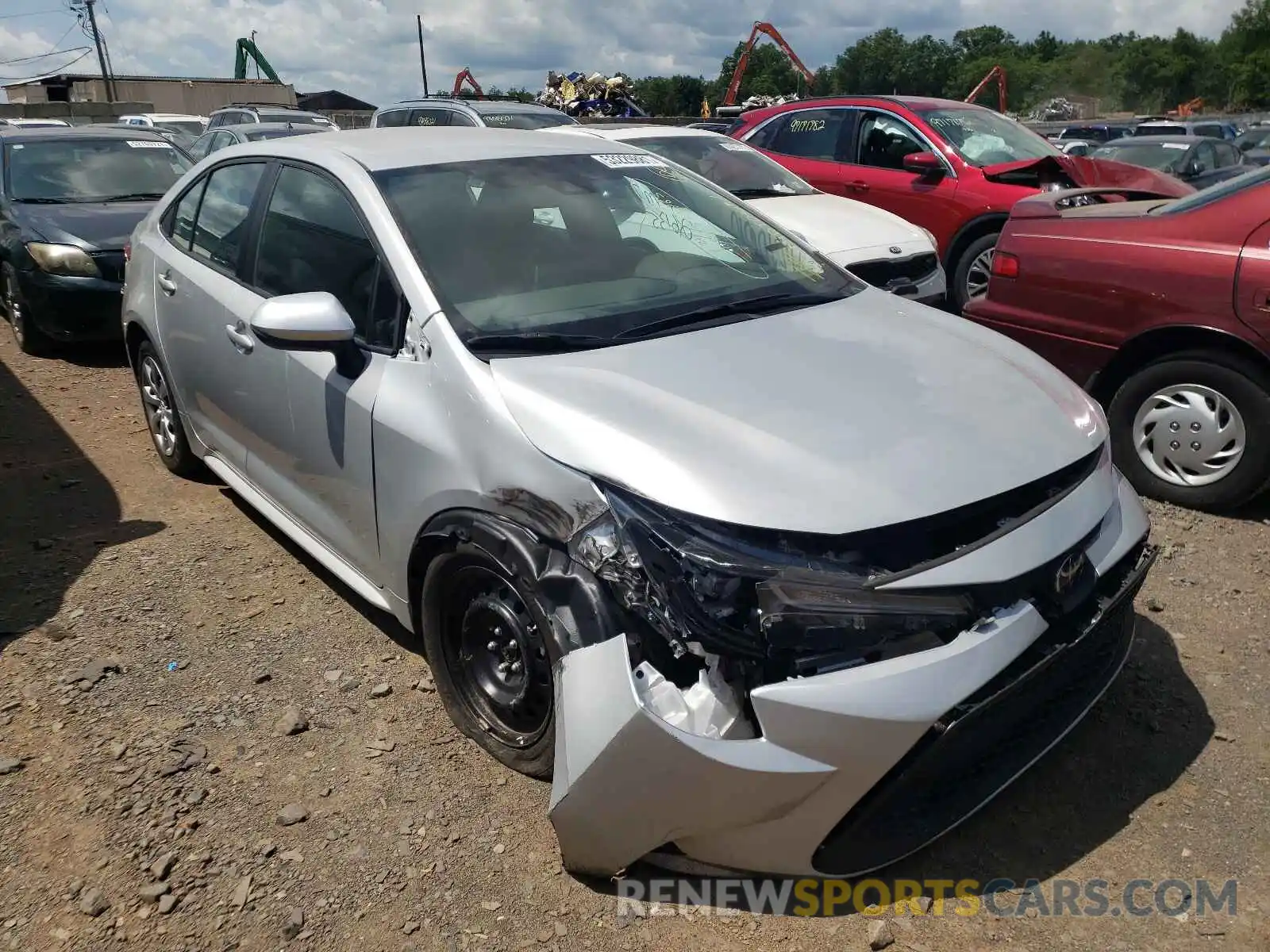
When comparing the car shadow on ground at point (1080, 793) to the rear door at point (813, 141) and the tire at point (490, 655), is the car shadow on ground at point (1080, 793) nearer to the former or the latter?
the tire at point (490, 655)

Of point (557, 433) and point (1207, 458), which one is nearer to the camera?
point (557, 433)

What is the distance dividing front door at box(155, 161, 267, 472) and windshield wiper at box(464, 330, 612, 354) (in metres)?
1.35

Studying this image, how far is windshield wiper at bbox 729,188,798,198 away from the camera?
7422mm

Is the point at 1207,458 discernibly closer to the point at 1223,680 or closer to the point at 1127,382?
the point at 1127,382

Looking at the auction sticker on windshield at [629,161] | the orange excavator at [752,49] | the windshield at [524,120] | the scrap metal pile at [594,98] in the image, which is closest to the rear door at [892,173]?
the windshield at [524,120]

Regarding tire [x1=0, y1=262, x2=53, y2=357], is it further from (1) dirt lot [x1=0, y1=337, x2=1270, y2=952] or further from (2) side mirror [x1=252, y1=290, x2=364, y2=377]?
(2) side mirror [x1=252, y1=290, x2=364, y2=377]

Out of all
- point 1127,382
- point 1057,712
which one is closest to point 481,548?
point 1057,712

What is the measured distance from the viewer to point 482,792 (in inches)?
109

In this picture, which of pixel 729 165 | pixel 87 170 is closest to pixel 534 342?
pixel 729 165

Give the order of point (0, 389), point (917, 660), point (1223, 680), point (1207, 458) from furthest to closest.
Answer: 1. point (0, 389)
2. point (1207, 458)
3. point (1223, 680)
4. point (917, 660)

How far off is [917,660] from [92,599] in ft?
10.6

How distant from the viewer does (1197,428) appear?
431 cm

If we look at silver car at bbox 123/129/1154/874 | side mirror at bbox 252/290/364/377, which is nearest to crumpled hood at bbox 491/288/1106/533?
silver car at bbox 123/129/1154/874

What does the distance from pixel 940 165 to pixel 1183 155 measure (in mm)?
6566
